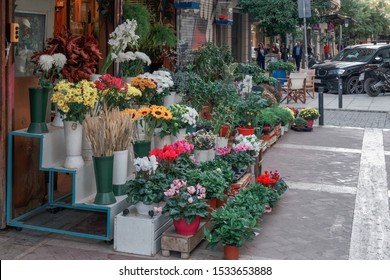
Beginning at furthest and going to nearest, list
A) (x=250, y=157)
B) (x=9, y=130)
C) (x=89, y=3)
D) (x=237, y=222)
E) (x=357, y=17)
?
(x=357, y=17), (x=89, y=3), (x=250, y=157), (x=9, y=130), (x=237, y=222)

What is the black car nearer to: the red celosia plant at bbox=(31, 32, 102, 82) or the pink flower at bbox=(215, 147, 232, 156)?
the pink flower at bbox=(215, 147, 232, 156)

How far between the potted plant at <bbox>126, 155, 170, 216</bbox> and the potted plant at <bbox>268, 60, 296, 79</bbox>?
14.8m

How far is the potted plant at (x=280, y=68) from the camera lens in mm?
19656

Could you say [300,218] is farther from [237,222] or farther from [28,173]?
[28,173]

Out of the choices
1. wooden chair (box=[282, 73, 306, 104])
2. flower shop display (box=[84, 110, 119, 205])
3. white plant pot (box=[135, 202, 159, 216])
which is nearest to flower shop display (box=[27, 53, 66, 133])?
flower shop display (box=[84, 110, 119, 205])

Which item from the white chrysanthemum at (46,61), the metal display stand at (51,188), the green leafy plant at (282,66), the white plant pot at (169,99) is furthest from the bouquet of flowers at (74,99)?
the green leafy plant at (282,66)

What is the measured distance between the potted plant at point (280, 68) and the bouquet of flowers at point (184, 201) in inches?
586

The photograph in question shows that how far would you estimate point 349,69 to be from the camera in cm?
2083

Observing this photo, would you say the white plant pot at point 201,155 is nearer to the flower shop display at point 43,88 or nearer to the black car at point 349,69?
the flower shop display at point 43,88

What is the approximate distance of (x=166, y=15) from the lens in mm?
9703

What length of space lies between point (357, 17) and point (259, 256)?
47.4 m

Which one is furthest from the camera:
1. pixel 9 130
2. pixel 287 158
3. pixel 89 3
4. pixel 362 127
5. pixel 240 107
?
pixel 362 127

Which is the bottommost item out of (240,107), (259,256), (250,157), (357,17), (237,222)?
(259,256)

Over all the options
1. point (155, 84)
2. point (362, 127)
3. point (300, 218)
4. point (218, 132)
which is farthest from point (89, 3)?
point (362, 127)
